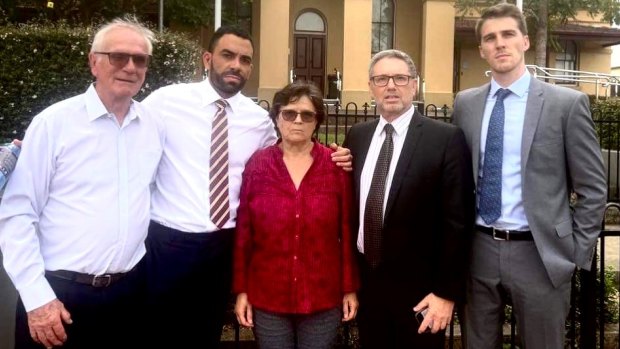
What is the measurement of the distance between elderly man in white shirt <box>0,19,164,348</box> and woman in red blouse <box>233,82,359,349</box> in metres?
0.61

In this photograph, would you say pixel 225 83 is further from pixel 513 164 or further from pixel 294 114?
pixel 513 164

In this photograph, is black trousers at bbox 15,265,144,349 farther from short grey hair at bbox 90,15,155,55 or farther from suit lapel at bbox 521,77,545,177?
suit lapel at bbox 521,77,545,177

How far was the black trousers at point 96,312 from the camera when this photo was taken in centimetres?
300

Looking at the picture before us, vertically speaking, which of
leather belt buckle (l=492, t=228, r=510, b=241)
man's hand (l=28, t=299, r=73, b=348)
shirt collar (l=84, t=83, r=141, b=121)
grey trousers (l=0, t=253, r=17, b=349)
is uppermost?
shirt collar (l=84, t=83, r=141, b=121)

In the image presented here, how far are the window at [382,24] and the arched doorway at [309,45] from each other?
198 centimetres

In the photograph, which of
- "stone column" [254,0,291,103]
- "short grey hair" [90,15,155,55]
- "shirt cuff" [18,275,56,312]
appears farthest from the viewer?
"stone column" [254,0,291,103]

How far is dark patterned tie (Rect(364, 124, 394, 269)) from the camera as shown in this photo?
130 inches

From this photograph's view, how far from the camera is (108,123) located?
10.1 ft

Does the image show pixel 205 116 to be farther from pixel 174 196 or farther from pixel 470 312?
pixel 470 312

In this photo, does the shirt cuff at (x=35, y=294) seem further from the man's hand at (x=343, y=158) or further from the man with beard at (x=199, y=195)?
the man's hand at (x=343, y=158)

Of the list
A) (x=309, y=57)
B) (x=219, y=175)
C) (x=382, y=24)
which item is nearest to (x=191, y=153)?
(x=219, y=175)

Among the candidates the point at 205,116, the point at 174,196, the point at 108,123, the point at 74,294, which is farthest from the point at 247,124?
the point at 74,294

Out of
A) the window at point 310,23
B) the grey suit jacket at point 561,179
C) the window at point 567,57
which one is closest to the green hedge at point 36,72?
the grey suit jacket at point 561,179

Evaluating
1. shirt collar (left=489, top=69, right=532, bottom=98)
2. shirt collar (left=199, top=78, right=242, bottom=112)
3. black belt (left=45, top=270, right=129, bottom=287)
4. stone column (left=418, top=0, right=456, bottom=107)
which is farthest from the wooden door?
black belt (left=45, top=270, right=129, bottom=287)
